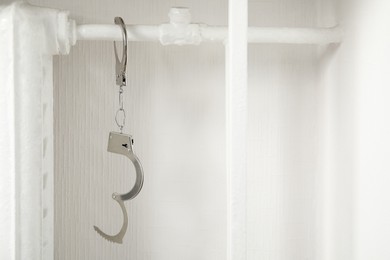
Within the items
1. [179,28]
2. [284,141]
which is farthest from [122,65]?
[284,141]

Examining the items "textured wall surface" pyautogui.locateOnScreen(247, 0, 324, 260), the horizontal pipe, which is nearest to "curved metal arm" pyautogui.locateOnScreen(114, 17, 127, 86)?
the horizontal pipe

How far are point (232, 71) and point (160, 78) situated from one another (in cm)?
41

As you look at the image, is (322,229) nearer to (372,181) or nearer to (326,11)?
(372,181)

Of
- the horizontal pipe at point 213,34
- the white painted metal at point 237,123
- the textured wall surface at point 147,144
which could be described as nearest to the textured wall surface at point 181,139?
the textured wall surface at point 147,144

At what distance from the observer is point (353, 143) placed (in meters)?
0.99

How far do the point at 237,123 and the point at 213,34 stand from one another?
27 centimetres

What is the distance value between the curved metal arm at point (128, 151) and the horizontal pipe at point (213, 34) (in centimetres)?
20

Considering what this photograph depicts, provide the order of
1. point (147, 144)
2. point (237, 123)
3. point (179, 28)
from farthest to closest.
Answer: point (147, 144) → point (179, 28) → point (237, 123)

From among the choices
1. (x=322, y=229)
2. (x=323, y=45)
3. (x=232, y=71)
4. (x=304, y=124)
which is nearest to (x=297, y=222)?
(x=322, y=229)

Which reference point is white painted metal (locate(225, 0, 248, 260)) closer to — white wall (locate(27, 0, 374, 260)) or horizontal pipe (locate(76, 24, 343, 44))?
horizontal pipe (locate(76, 24, 343, 44))

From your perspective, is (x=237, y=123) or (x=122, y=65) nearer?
(x=237, y=123)

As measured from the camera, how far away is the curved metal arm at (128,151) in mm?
969

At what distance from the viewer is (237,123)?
0.76 metres

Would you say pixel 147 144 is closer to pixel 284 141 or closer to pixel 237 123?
pixel 284 141
